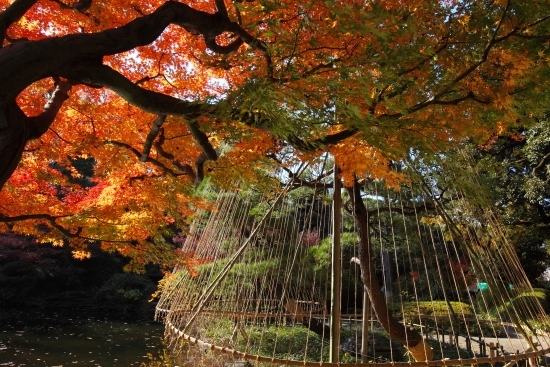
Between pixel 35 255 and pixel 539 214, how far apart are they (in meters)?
16.7

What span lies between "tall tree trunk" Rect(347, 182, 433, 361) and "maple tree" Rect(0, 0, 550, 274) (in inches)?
42.5

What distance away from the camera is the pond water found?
9.63m

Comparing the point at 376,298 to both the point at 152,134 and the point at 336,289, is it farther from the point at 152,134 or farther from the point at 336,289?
the point at 152,134

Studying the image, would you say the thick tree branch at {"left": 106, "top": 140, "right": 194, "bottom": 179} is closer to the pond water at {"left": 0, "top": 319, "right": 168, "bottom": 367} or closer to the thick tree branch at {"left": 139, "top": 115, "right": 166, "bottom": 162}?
the thick tree branch at {"left": 139, "top": 115, "right": 166, "bottom": 162}

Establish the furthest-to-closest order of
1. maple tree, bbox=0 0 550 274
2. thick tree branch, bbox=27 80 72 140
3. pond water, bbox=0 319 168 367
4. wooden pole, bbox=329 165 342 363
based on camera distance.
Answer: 1. pond water, bbox=0 319 168 367
2. wooden pole, bbox=329 165 342 363
3. thick tree branch, bbox=27 80 72 140
4. maple tree, bbox=0 0 550 274

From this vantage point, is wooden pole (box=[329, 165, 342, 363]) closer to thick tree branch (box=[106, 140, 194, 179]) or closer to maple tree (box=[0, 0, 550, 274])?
maple tree (box=[0, 0, 550, 274])

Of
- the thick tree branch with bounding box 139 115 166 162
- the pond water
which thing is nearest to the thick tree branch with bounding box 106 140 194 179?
the thick tree branch with bounding box 139 115 166 162

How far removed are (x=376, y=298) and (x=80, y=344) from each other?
32.1 feet

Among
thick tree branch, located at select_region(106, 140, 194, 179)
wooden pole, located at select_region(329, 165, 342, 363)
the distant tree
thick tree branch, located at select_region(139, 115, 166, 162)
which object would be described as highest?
the distant tree

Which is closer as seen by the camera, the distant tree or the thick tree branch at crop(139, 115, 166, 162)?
the thick tree branch at crop(139, 115, 166, 162)

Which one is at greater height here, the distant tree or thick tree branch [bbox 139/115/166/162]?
the distant tree

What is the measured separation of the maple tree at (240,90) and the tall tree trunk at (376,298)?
108cm

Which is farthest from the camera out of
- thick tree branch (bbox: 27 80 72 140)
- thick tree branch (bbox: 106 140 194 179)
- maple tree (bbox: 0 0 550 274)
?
thick tree branch (bbox: 106 140 194 179)

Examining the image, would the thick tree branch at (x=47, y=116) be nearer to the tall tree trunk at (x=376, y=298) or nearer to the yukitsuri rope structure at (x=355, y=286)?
the yukitsuri rope structure at (x=355, y=286)
